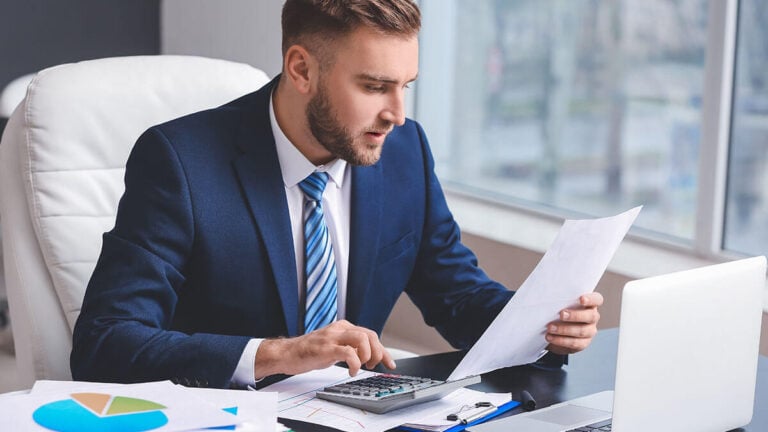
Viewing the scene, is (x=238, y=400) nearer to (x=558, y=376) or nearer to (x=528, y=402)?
(x=528, y=402)

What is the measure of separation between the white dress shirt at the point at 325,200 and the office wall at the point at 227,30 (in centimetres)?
199

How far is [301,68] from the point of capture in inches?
71.5

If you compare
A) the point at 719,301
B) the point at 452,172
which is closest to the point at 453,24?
the point at 452,172

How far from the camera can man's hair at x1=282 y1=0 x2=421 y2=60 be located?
1.72m

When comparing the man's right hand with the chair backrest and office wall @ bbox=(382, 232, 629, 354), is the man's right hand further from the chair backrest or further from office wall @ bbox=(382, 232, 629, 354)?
office wall @ bbox=(382, 232, 629, 354)

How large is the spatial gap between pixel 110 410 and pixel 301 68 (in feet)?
2.69

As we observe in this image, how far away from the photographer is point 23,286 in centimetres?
182

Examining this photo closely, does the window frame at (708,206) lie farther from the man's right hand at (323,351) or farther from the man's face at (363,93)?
the man's right hand at (323,351)

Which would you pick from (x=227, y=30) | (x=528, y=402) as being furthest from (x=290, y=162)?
(x=227, y=30)

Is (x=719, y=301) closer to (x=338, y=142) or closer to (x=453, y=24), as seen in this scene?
(x=338, y=142)

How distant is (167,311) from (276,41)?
2.32m

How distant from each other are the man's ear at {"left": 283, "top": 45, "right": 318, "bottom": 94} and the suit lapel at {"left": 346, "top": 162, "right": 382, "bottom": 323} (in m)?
0.18

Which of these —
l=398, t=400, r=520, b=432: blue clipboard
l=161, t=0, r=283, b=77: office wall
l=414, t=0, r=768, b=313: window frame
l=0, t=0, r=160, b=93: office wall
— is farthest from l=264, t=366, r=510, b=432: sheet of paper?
l=0, t=0, r=160, b=93: office wall

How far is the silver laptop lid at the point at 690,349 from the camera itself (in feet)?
3.89
